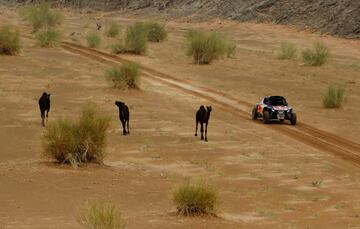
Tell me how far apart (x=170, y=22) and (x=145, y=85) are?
4453cm

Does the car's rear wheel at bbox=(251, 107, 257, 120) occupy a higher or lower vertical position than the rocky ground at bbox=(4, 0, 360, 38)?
lower

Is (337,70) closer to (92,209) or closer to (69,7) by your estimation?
(92,209)

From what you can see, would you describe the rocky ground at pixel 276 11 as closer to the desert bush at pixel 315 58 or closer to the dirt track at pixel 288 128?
the desert bush at pixel 315 58

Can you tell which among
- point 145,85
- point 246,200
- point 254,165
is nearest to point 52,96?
point 145,85

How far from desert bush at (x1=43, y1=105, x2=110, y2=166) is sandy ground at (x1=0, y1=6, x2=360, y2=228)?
0.36m

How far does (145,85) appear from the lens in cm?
3444

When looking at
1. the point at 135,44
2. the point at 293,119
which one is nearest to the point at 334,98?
the point at 293,119

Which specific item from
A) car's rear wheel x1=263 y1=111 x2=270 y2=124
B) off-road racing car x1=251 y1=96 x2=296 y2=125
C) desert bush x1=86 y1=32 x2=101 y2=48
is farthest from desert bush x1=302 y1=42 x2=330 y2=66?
car's rear wheel x1=263 y1=111 x2=270 y2=124

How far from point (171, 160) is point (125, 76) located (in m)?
13.5

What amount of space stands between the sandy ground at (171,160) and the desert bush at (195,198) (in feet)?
0.77

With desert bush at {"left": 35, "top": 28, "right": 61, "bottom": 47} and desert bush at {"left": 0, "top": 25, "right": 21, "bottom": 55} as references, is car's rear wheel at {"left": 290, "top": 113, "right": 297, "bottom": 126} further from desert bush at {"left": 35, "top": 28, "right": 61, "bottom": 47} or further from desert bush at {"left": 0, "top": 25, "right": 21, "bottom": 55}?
desert bush at {"left": 35, "top": 28, "right": 61, "bottom": 47}

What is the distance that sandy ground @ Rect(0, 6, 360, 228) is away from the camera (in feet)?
46.0

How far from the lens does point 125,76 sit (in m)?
32.4

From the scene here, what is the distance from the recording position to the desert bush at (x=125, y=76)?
107 ft
